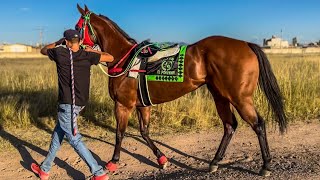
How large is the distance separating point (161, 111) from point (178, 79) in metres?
3.35

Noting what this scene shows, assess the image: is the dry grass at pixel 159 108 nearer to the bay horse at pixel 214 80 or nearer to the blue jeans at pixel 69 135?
the bay horse at pixel 214 80

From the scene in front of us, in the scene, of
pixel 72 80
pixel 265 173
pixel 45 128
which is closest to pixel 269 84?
pixel 265 173

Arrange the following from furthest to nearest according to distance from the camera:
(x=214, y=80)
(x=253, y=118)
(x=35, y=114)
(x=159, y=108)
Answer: (x=159, y=108) → (x=35, y=114) → (x=214, y=80) → (x=253, y=118)

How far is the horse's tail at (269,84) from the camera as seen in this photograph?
5.25 metres

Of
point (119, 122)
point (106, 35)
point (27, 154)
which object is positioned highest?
point (106, 35)

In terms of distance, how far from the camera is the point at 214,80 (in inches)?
209

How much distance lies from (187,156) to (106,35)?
2345 millimetres

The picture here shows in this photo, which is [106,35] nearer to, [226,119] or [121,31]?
[121,31]

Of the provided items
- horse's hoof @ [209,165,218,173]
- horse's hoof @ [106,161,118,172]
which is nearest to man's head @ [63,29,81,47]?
horse's hoof @ [106,161,118,172]

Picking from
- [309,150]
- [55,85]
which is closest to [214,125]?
[309,150]

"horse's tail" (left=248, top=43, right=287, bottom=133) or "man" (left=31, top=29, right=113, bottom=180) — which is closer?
"man" (left=31, top=29, right=113, bottom=180)

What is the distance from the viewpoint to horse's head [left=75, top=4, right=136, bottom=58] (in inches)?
236

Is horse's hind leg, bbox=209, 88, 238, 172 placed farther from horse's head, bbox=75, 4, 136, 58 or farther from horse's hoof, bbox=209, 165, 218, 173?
horse's head, bbox=75, 4, 136, 58

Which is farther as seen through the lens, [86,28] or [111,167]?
[86,28]
